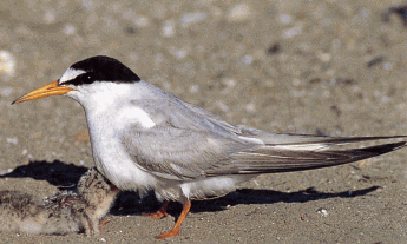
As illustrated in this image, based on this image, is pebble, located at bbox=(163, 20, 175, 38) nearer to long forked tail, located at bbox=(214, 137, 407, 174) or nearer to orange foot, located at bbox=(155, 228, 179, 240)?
long forked tail, located at bbox=(214, 137, 407, 174)

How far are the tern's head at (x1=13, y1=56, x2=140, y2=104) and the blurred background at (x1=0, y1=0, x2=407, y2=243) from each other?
1.20 meters

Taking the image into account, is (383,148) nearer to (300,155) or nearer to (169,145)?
(300,155)

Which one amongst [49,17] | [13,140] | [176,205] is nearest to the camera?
[176,205]

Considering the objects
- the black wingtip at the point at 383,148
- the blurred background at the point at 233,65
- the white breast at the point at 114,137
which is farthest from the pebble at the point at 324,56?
the white breast at the point at 114,137

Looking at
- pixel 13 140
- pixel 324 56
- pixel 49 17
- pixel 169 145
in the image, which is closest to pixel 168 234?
pixel 169 145

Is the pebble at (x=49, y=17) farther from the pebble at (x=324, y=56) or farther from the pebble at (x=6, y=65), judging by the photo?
the pebble at (x=324, y=56)

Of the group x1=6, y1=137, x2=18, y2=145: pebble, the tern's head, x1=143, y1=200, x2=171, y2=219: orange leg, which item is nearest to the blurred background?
x1=6, y1=137, x2=18, y2=145: pebble

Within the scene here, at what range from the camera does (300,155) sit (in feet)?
14.2

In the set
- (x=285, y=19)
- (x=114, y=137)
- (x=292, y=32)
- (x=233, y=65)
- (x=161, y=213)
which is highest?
(x=285, y=19)

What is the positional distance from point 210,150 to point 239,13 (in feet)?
19.7

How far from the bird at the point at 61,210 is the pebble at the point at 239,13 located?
5909 mm

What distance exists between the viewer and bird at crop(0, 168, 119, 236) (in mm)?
4316

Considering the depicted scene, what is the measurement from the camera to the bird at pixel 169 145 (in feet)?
14.0

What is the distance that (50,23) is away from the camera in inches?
378
